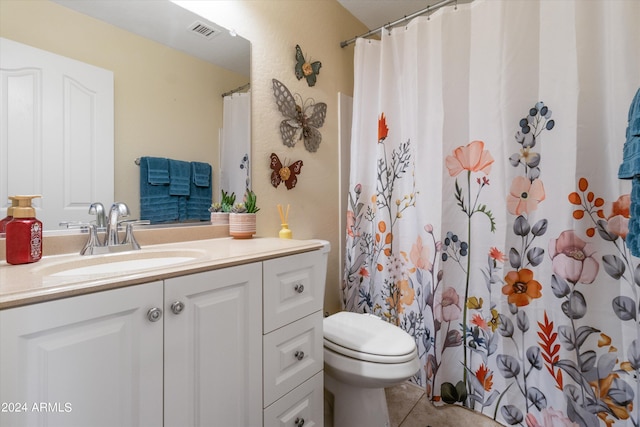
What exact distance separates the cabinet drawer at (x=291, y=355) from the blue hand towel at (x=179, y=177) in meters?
0.69

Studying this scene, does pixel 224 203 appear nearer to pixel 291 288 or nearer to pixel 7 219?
pixel 291 288

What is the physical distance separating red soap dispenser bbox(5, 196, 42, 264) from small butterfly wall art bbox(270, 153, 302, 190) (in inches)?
36.5

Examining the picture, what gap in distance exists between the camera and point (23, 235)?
0.76 metres

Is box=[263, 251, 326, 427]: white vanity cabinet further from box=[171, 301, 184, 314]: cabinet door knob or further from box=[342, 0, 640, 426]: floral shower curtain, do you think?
box=[342, 0, 640, 426]: floral shower curtain

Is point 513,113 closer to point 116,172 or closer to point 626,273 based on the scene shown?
point 626,273

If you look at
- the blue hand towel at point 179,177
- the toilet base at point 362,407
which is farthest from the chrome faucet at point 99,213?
the toilet base at point 362,407

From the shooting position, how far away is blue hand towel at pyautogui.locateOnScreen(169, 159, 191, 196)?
1.19 m

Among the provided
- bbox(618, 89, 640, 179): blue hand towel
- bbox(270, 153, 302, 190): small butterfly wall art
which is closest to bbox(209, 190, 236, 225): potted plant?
bbox(270, 153, 302, 190): small butterfly wall art

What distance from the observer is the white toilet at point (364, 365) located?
45.1 inches

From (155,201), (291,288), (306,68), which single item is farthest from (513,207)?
(155,201)

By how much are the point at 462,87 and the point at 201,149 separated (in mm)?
1266

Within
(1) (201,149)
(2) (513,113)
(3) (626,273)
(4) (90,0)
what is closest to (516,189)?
(2) (513,113)

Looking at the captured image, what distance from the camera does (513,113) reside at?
1.32 meters

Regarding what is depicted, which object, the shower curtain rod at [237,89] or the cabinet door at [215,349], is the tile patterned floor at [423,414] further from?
the shower curtain rod at [237,89]
